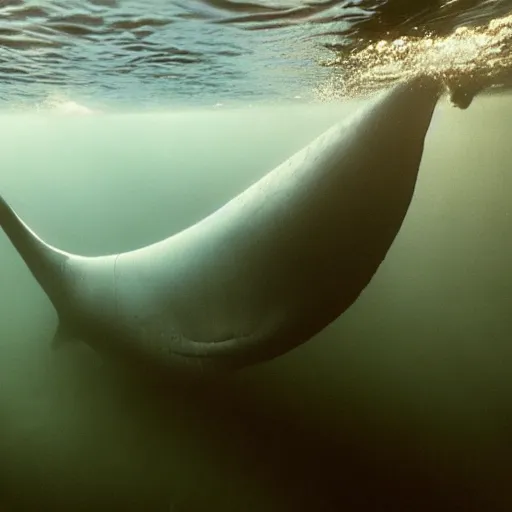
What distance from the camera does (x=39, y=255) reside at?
372 cm

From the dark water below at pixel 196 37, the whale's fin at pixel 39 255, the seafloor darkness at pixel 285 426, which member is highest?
the dark water below at pixel 196 37

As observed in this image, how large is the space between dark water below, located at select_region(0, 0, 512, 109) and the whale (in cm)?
58

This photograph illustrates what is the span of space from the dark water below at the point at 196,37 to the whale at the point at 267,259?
0.58m

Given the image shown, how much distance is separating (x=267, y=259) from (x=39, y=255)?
190 centimetres

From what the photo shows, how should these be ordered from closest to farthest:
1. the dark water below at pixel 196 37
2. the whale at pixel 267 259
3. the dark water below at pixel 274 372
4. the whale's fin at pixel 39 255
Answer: the dark water below at pixel 196 37, the whale at pixel 267 259, the dark water below at pixel 274 372, the whale's fin at pixel 39 255

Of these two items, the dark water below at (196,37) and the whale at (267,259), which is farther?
the whale at (267,259)

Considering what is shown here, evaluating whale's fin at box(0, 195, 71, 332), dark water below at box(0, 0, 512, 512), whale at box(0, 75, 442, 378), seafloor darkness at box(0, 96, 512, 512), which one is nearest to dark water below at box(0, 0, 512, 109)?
dark water below at box(0, 0, 512, 512)

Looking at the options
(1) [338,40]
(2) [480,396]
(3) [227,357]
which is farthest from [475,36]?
(2) [480,396]

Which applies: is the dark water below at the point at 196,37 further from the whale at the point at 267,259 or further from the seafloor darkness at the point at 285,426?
the seafloor darkness at the point at 285,426

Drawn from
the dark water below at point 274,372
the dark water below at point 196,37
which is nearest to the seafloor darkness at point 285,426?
the dark water below at point 274,372

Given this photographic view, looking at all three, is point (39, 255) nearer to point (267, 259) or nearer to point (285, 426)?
point (267, 259)

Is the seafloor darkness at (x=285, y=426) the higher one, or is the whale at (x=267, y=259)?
the whale at (x=267, y=259)

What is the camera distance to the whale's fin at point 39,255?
3.54 metres

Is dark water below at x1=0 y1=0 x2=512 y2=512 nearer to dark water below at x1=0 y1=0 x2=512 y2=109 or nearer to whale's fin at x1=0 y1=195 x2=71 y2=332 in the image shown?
dark water below at x1=0 y1=0 x2=512 y2=109
